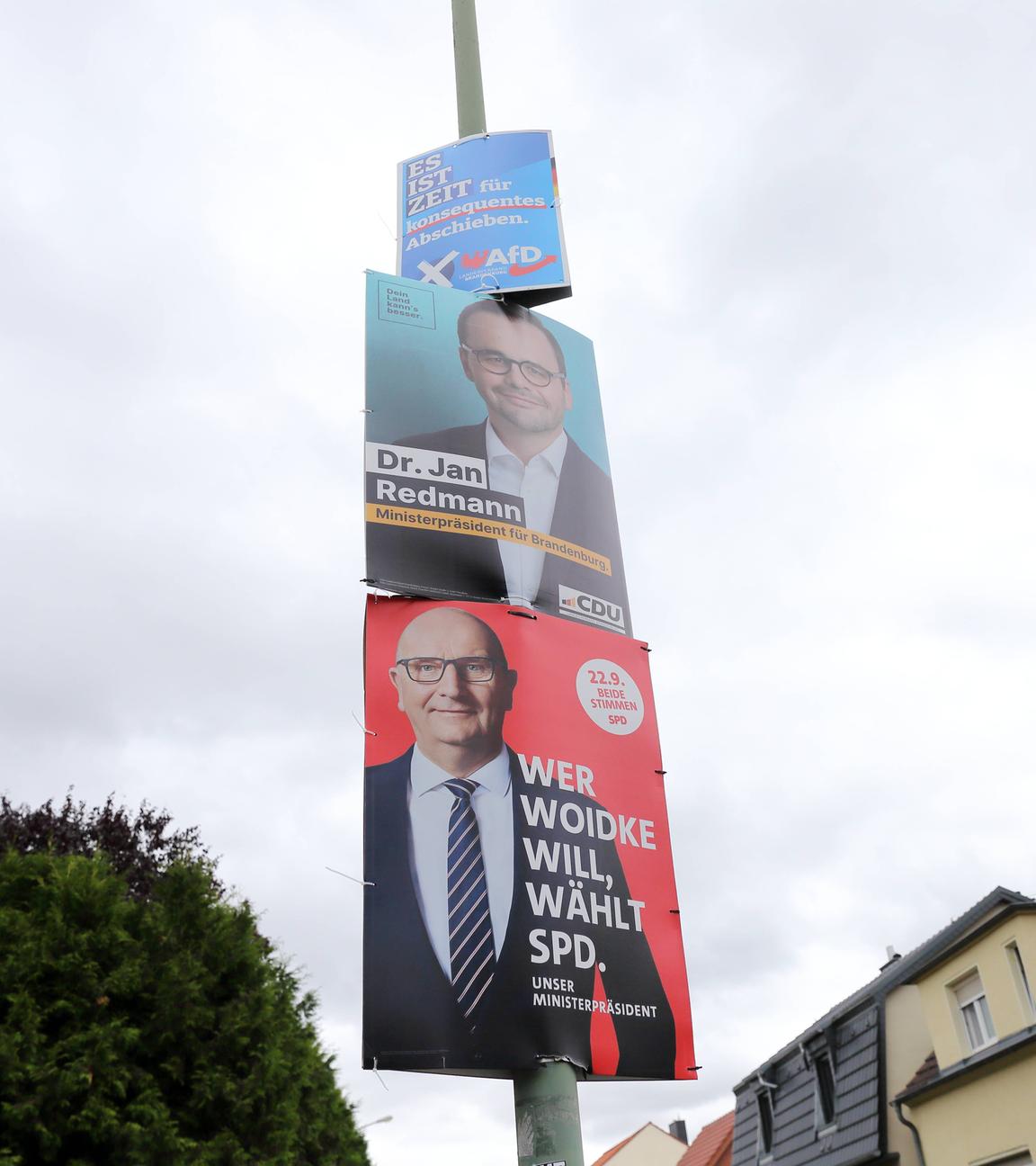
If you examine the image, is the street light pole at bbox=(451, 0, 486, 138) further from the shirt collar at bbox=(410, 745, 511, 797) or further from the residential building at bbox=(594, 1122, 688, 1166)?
the residential building at bbox=(594, 1122, 688, 1166)

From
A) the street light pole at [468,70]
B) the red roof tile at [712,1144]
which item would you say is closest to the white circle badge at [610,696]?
the street light pole at [468,70]

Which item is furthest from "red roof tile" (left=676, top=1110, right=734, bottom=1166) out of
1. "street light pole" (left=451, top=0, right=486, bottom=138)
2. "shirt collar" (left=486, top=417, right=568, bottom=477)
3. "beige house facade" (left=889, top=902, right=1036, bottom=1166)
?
"street light pole" (left=451, top=0, right=486, bottom=138)

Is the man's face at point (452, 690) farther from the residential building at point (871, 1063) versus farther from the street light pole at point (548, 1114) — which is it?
the residential building at point (871, 1063)

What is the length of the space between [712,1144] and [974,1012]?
21.8m

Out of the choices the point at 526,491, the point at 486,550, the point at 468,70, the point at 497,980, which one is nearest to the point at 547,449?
the point at 526,491

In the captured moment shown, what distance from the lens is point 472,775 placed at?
11.0 m

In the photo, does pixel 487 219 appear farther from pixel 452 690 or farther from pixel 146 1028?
pixel 146 1028

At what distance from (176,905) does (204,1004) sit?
87 centimetres

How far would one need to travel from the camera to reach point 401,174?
1584cm

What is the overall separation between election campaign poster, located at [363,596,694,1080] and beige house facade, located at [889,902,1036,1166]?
6982mm

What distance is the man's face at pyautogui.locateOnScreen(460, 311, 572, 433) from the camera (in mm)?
13492

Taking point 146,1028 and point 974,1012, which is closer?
point 146,1028

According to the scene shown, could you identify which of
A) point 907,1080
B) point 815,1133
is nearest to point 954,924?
point 907,1080

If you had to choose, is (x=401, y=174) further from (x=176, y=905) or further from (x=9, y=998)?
(x=9, y=998)
